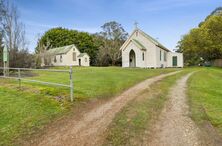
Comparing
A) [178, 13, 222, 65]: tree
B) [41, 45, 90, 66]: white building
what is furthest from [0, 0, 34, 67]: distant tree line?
[178, 13, 222, 65]: tree

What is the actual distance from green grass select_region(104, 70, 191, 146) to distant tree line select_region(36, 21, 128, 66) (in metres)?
45.9

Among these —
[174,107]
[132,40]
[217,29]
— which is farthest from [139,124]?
[217,29]

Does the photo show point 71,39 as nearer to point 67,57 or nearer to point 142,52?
point 67,57

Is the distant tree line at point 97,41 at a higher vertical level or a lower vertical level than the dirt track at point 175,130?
higher

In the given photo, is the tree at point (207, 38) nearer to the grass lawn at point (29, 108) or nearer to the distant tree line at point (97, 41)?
the distant tree line at point (97, 41)

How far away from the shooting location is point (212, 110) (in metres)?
7.87

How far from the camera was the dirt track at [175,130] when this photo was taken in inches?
192

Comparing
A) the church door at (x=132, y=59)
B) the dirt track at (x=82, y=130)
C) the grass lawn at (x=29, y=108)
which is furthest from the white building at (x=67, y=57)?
the dirt track at (x=82, y=130)

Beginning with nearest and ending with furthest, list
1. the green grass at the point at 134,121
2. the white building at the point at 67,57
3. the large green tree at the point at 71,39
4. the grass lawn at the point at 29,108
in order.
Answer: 1. the green grass at the point at 134,121
2. the grass lawn at the point at 29,108
3. the white building at the point at 67,57
4. the large green tree at the point at 71,39

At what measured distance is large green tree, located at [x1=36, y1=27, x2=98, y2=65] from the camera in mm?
59906

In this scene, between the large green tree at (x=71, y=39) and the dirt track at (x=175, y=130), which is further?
the large green tree at (x=71, y=39)

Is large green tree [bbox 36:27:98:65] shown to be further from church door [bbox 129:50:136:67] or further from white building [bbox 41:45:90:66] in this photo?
church door [bbox 129:50:136:67]

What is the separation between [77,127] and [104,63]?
4960 centimetres

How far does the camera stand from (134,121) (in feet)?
20.4
